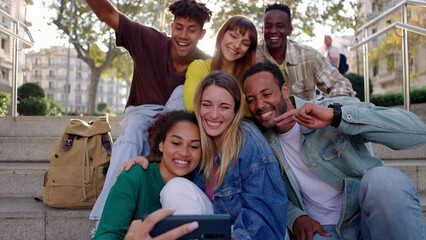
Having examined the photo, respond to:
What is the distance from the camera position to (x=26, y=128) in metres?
5.71

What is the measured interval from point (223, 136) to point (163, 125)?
35 centimetres

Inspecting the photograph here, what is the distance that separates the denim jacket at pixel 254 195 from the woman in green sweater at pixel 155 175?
19cm

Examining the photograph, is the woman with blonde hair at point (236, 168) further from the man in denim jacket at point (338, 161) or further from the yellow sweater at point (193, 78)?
the yellow sweater at point (193, 78)

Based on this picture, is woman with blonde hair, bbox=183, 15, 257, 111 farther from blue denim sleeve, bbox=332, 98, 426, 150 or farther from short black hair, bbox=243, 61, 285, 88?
blue denim sleeve, bbox=332, 98, 426, 150

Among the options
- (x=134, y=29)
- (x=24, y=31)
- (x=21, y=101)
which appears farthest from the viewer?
(x=21, y=101)

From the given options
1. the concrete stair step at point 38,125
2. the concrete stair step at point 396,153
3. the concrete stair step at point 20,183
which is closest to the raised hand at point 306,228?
the concrete stair step at point 20,183

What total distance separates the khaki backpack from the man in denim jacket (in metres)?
1.20

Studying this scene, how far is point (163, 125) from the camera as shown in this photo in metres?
2.57

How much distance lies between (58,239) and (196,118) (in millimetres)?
1465

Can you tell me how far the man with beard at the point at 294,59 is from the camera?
4047 millimetres

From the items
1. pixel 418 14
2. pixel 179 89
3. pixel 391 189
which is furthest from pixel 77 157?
pixel 418 14

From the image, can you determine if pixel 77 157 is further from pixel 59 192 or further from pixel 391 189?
pixel 391 189

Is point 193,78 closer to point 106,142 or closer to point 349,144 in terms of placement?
point 106,142

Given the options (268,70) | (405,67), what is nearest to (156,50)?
(268,70)
